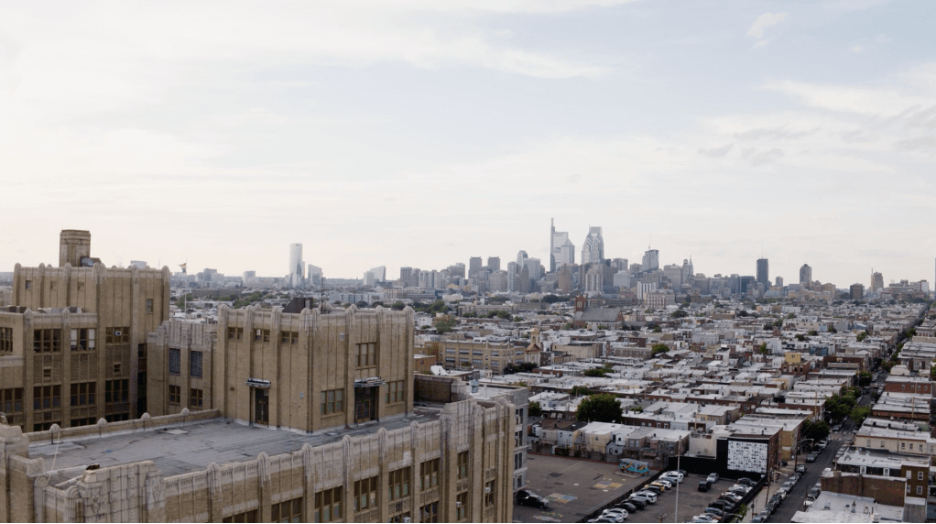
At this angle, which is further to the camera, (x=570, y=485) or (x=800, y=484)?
(x=800, y=484)

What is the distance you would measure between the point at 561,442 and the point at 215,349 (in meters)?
88.6

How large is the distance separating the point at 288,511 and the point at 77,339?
1054 inches

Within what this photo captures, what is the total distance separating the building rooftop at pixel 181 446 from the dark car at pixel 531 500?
53.3m

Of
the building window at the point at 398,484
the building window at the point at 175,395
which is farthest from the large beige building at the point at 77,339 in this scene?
the building window at the point at 398,484

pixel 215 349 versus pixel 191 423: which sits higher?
pixel 215 349

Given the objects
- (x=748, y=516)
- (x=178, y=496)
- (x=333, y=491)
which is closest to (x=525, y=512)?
(x=748, y=516)

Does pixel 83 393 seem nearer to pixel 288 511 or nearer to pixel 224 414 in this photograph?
pixel 224 414

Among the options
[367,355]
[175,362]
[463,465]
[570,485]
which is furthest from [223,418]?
[570,485]

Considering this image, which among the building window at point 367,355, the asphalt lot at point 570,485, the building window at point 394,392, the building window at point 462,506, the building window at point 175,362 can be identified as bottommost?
the asphalt lot at point 570,485

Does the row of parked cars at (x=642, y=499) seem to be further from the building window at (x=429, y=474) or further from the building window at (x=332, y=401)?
the building window at (x=332, y=401)

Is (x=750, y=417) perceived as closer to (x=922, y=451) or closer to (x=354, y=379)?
(x=922, y=451)

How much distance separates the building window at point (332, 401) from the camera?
160 feet

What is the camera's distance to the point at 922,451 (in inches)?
4697

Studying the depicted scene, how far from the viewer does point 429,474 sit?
47.4m
